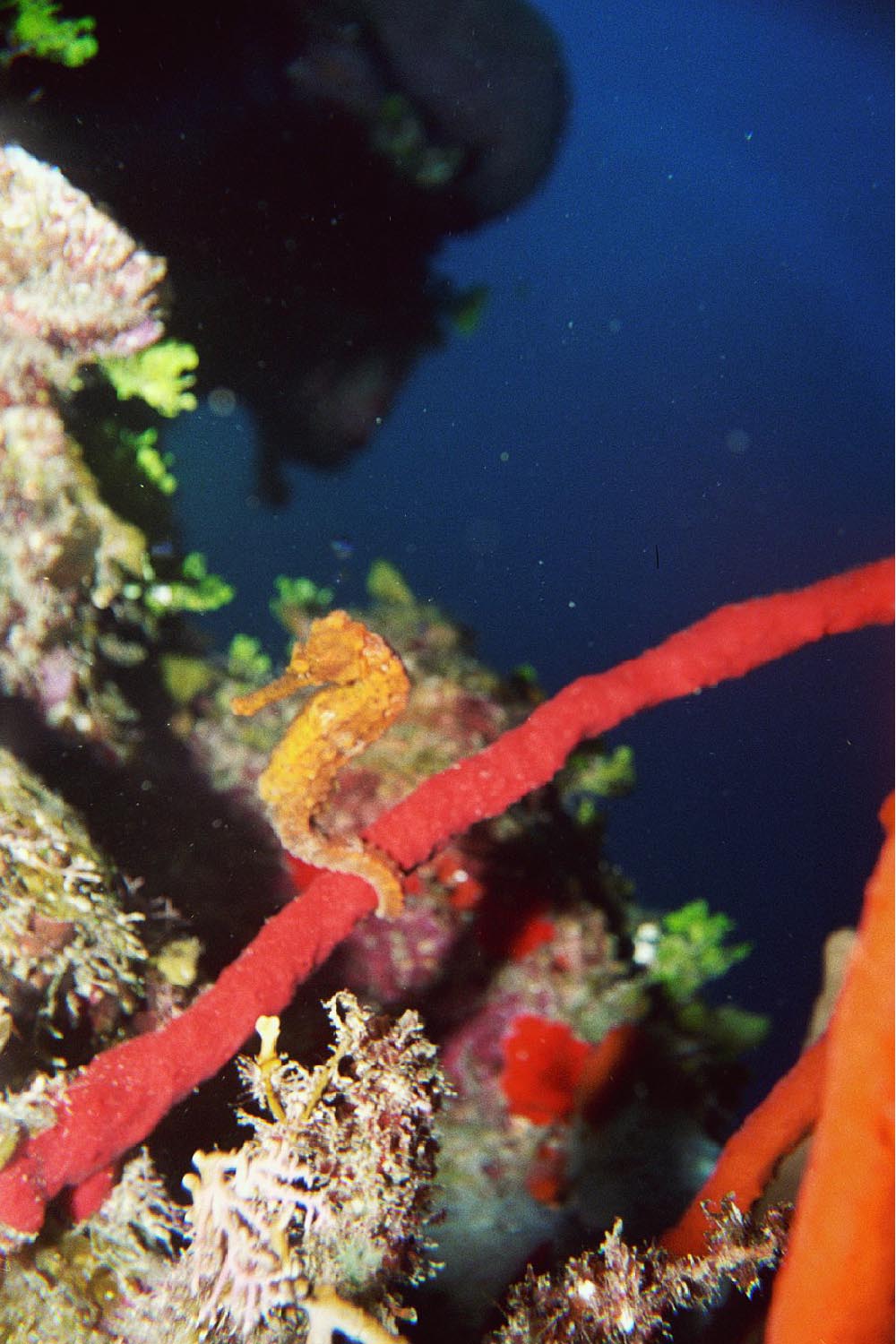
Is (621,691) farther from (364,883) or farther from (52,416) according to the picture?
(52,416)

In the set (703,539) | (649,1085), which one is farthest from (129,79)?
(703,539)

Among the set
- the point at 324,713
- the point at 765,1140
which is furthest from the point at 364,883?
the point at 765,1140

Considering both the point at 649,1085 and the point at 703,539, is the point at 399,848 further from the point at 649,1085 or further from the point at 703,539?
the point at 703,539

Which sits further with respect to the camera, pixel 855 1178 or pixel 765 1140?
pixel 765 1140

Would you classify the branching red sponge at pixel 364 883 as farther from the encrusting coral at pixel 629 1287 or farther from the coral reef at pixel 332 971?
the encrusting coral at pixel 629 1287

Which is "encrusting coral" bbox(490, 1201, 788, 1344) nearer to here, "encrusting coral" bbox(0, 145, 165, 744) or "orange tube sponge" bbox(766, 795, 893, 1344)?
"orange tube sponge" bbox(766, 795, 893, 1344)

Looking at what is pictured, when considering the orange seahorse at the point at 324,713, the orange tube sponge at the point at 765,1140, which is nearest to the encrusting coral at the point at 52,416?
the orange seahorse at the point at 324,713
